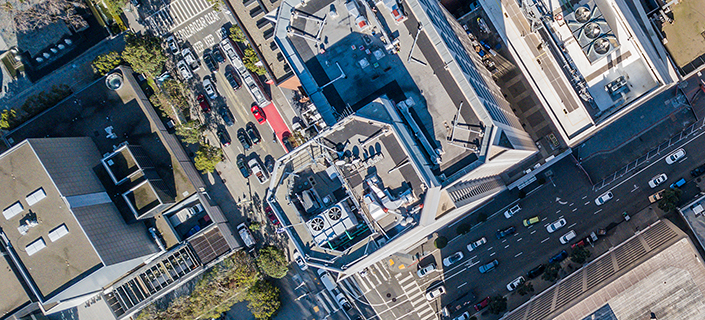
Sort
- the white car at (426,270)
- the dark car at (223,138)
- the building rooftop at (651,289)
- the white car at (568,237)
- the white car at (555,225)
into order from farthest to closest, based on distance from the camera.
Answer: the dark car at (223,138) → the white car at (426,270) → the white car at (555,225) → the white car at (568,237) → the building rooftop at (651,289)

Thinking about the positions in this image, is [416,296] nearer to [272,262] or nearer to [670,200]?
[272,262]

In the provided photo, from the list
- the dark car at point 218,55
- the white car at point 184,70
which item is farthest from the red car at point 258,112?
the white car at point 184,70

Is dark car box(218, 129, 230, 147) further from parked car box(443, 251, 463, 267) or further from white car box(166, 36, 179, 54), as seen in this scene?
parked car box(443, 251, 463, 267)

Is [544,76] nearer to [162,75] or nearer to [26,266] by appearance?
[162,75]

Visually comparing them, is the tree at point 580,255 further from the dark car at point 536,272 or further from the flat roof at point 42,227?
the flat roof at point 42,227

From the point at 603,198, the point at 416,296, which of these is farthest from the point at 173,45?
the point at 603,198
